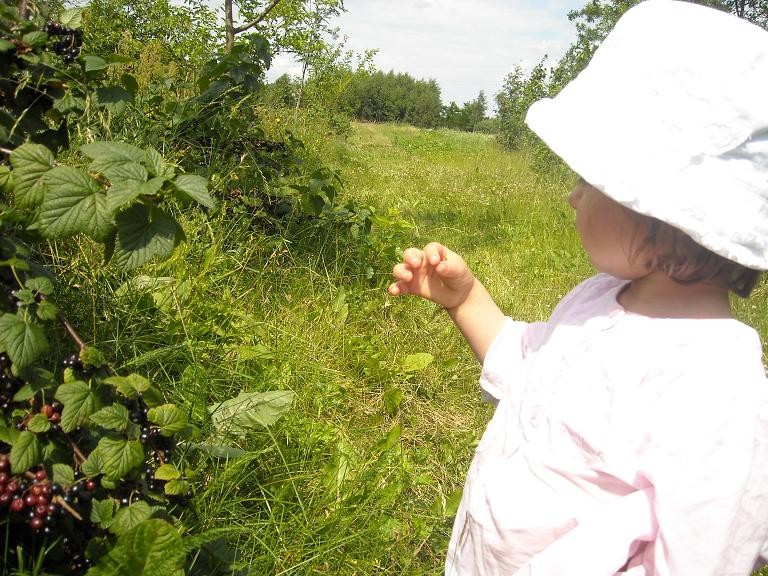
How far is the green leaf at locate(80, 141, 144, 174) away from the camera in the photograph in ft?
3.31

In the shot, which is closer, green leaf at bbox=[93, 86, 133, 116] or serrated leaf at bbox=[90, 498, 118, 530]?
serrated leaf at bbox=[90, 498, 118, 530]

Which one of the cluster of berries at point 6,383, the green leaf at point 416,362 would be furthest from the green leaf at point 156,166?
the green leaf at point 416,362

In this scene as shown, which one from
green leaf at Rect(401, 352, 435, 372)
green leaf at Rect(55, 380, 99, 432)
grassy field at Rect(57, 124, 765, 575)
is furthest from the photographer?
green leaf at Rect(401, 352, 435, 372)

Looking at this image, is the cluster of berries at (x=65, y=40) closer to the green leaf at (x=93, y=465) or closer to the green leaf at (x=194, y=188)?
the green leaf at (x=194, y=188)

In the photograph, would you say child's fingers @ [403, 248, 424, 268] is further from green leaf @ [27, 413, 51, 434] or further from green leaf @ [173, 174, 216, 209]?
green leaf @ [27, 413, 51, 434]

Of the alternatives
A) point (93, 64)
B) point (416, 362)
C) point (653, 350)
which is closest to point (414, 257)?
point (653, 350)

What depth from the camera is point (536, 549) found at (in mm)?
1029

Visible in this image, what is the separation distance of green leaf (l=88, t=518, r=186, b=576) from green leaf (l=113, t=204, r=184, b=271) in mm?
424

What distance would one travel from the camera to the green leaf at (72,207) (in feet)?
3.13


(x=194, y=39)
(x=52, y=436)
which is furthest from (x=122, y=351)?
(x=194, y=39)

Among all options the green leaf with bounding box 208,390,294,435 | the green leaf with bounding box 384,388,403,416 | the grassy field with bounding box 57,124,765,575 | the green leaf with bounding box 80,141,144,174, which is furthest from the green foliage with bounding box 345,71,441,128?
the green leaf with bounding box 80,141,144,174

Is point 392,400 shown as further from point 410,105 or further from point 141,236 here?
point 410,105

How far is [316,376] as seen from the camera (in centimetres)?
208

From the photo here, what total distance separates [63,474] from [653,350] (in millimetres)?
989
